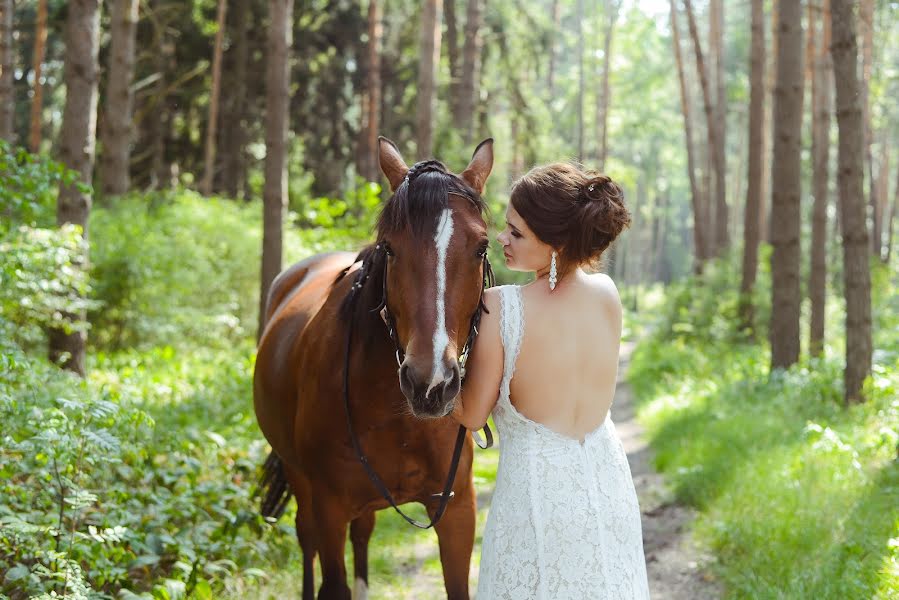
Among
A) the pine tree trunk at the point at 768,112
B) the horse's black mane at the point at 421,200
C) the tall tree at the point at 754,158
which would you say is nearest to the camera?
the horse's black mane at the point at 421,200

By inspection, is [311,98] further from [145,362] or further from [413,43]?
[145,362]

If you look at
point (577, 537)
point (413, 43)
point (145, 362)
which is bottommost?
point (145, 362)

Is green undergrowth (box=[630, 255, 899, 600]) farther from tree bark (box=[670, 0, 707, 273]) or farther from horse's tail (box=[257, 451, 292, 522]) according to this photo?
tree bark (box=[670, 0, 707, 273])

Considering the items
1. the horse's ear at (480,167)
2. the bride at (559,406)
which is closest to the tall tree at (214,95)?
the horse's ear at (480,167)

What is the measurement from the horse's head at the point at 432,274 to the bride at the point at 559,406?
0.15m

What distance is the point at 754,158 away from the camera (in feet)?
53.8

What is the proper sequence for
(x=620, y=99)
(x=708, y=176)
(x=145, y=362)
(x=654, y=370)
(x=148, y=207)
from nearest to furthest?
(x=145, y=362), (x=148, y=207), (x=654, y=370), (x=708, y=176), (x=620, y=99)

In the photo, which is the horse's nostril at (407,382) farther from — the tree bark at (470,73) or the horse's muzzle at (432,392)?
the tree bark at (470,73)

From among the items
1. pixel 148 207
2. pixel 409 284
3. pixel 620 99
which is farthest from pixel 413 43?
pixel 620 99

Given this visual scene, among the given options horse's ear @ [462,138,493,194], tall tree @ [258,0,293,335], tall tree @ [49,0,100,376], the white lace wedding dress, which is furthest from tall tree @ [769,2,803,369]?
the white lace wedding dress

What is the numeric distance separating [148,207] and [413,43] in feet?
32.4

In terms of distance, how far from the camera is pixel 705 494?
7.23 m

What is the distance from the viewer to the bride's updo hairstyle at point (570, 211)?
A: 8.97 ft

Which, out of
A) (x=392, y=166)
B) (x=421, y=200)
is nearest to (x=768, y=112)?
(x=392, y=166)
